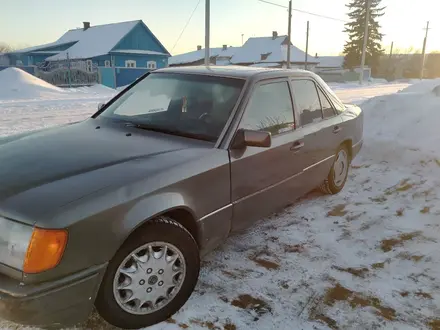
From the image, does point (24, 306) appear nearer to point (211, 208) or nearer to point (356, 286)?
point (211, 208)

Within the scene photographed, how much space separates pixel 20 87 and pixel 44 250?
1906cm

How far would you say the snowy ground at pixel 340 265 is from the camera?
2719 mm

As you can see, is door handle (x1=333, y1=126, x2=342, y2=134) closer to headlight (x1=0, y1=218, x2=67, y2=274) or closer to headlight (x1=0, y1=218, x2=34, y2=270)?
headlight (x1=0, y1=218, x2=67, y2=274)

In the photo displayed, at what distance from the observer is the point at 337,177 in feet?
16.8

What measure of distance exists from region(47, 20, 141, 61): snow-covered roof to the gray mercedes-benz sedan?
3252cm

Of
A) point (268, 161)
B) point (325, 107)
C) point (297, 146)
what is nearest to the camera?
point (268, 161)

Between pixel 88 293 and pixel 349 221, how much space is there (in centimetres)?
308

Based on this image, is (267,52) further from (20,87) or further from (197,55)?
(20,87)

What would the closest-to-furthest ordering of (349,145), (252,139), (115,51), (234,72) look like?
1. (252,139)
2. (234,72)
3. (349,145)
4. (115,51)

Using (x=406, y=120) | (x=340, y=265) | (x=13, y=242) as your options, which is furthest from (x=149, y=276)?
(x=406, y=120)

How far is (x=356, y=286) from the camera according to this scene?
3104 mm

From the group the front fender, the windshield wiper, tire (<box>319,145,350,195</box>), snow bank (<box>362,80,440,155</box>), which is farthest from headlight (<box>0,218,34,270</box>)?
snow bank (<box>362,80,440,155</box>)

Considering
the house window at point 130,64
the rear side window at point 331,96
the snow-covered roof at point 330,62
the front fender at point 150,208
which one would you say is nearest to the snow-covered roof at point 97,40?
the house window at point 130,64

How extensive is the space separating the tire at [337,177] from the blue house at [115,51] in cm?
2797
